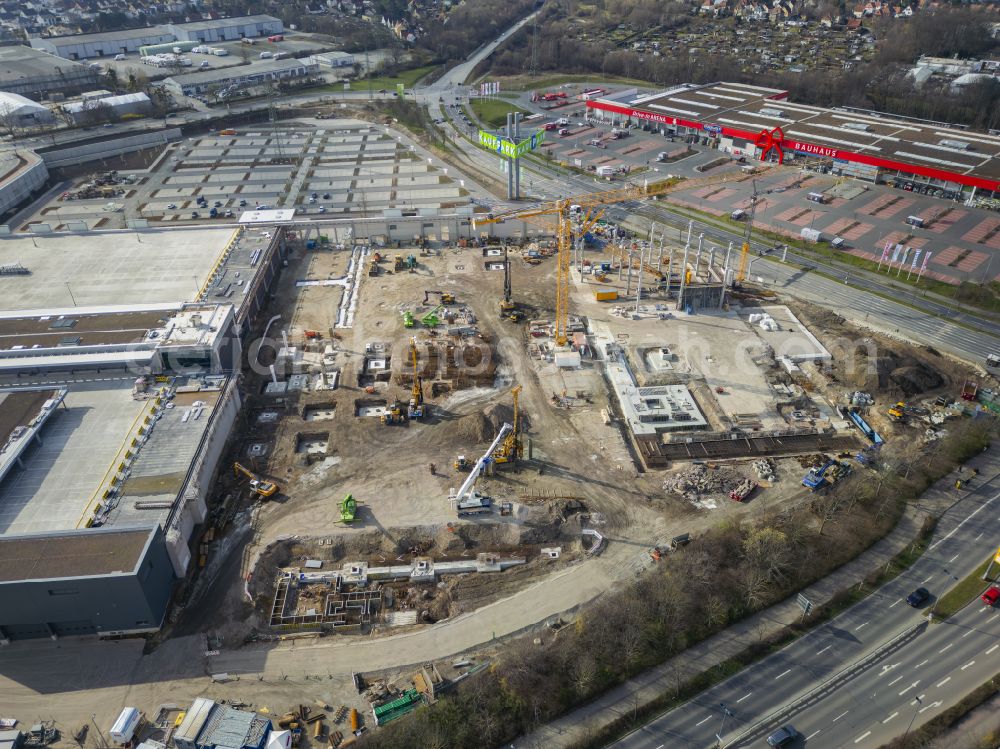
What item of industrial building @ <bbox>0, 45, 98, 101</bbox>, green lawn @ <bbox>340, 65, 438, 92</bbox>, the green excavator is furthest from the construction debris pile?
industrial building @ <bbox>0, 45, 98, 101</bbox>

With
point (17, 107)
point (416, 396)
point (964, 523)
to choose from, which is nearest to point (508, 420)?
point (416, 396)

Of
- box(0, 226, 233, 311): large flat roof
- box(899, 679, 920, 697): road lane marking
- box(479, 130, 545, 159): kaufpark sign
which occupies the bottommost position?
box(899, 679, 920, 697): road lane marking

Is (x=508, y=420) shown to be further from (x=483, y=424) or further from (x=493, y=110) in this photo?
(x=493, y=110)

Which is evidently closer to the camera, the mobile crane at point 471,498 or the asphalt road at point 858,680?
the asphalt road at point 858,680

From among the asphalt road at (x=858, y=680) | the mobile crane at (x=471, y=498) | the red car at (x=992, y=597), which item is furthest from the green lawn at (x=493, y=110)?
the red car at (x=992, y=597)

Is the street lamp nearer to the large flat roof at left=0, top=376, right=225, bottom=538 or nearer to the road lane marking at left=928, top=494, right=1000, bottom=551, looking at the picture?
the road lane marking at left=928, top=494, right=1000, bottom=551

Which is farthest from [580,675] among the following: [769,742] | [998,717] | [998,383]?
Answer: [998,383]

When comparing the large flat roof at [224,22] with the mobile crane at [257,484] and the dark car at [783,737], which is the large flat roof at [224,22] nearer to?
the mobile crane at [257,484]
